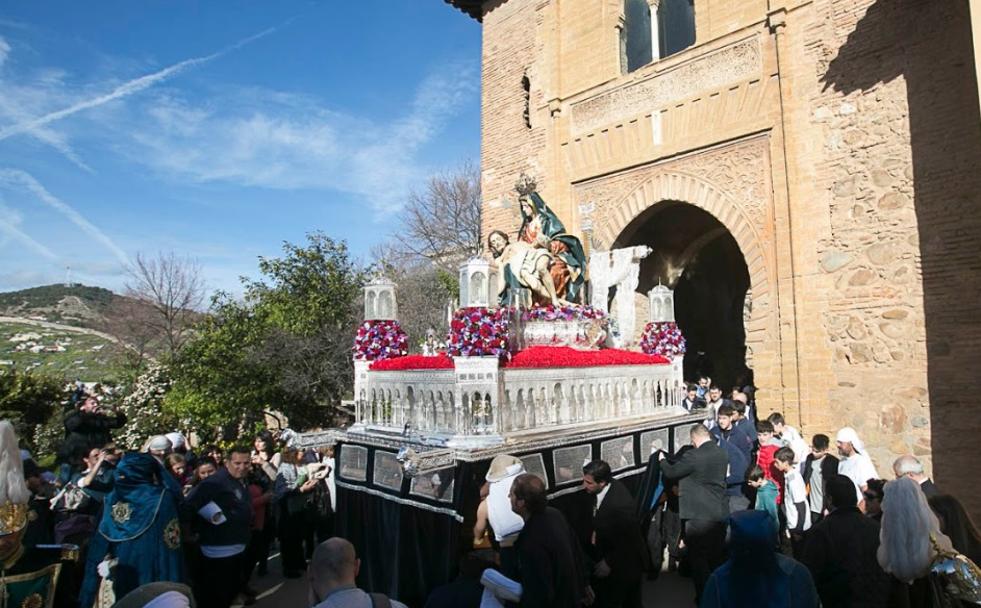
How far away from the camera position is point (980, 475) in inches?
278

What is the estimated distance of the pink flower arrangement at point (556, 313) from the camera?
810cm

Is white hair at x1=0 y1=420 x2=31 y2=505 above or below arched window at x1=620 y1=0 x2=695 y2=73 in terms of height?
below

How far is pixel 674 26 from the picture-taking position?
→ 10969 millimetres

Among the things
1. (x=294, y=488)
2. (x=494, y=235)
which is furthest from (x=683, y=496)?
(x=494, y=235)

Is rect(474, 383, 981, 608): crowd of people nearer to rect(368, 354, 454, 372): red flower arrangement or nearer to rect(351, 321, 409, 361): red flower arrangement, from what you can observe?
rect(368, 354, 454, 372): red flower arrangement

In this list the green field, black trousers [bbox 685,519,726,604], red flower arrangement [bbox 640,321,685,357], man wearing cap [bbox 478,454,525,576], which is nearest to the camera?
man wearing cap [bbox 478,454,525,576]

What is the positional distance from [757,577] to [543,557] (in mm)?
988

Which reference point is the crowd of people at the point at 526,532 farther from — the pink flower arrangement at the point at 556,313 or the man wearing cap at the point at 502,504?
the pink flower arrangement at the point at 556,313

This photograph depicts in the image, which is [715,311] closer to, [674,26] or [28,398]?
[674,26]

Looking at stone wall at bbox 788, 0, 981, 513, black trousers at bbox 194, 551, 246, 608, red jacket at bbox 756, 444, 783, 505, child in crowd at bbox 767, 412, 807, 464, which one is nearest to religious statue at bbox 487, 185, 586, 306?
child in crowd at bbox 767, 412, 807, 464

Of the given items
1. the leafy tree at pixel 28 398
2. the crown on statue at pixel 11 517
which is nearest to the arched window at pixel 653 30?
the crown on statue at pixel 11 517

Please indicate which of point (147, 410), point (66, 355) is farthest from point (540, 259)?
point (66, 355)

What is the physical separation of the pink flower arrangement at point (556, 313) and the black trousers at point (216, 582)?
458 cm

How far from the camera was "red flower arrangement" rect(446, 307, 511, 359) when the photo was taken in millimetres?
5340
